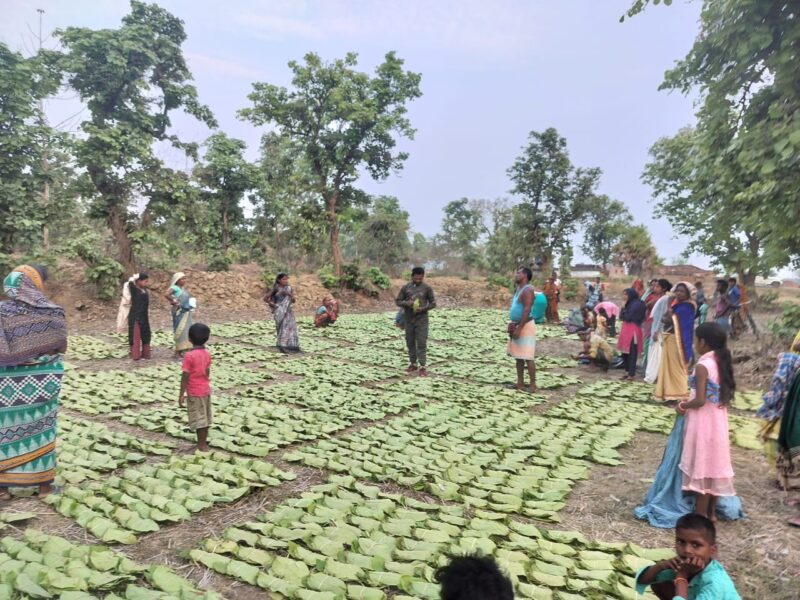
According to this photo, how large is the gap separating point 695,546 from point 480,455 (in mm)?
3065

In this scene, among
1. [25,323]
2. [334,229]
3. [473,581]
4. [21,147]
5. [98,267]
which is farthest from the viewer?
[334,229]

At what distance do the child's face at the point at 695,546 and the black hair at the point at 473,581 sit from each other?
110 centimetres

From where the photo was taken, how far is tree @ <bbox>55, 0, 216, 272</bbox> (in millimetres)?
15102

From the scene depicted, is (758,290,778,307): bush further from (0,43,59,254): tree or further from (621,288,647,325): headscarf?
(0,43,59,254): tree

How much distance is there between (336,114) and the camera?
2188 centimetres

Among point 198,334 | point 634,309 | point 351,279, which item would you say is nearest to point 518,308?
point 634,309

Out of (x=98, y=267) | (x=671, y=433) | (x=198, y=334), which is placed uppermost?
(x=98, y=267)

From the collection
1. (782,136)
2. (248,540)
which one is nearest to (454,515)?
(248,540)

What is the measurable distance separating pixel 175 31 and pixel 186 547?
1872 centimetres

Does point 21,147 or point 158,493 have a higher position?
point 21,147

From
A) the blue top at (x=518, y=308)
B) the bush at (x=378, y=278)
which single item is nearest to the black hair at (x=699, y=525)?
the blue top at (x=518, y=308)

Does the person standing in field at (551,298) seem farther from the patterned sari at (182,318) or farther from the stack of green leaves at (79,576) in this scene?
the stack of green leaves at (79,576)

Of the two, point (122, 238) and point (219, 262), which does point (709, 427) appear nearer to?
point (122, 238)

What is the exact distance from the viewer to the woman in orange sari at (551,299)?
57.5ft
